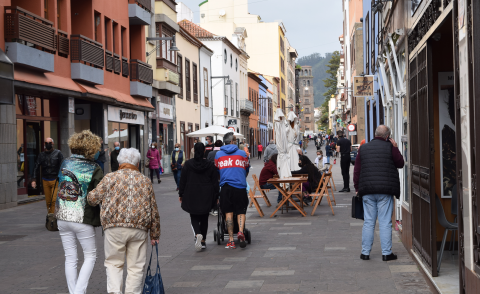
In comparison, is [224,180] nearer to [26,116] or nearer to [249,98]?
[26,116]

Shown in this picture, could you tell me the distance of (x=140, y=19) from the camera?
90.3 feet

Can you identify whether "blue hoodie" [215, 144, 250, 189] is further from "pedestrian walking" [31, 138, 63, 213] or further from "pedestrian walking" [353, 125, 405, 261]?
"pedestrian walking" [31, 138, 63, 213]

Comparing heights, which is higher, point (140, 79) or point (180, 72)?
point (180, 72)

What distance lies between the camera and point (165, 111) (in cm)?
3316

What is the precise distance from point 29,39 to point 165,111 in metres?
16.8

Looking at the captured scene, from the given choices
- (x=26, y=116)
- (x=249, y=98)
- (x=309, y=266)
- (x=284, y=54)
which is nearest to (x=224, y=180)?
(x=309, y=266)

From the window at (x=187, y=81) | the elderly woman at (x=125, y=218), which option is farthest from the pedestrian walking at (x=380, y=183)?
Result: the window at (x=187, y=81)

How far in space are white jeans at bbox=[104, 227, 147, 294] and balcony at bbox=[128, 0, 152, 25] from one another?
22479 mm

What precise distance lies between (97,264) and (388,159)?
13.8 ft

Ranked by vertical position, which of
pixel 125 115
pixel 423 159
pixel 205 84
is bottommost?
pixel 423 159

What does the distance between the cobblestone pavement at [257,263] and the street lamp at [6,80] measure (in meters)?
2.74

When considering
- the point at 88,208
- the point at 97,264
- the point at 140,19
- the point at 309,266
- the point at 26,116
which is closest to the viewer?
the point at 88,208

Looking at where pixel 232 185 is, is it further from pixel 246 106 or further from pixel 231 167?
pixel 246 106

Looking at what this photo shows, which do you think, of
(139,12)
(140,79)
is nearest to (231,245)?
(140,79)
